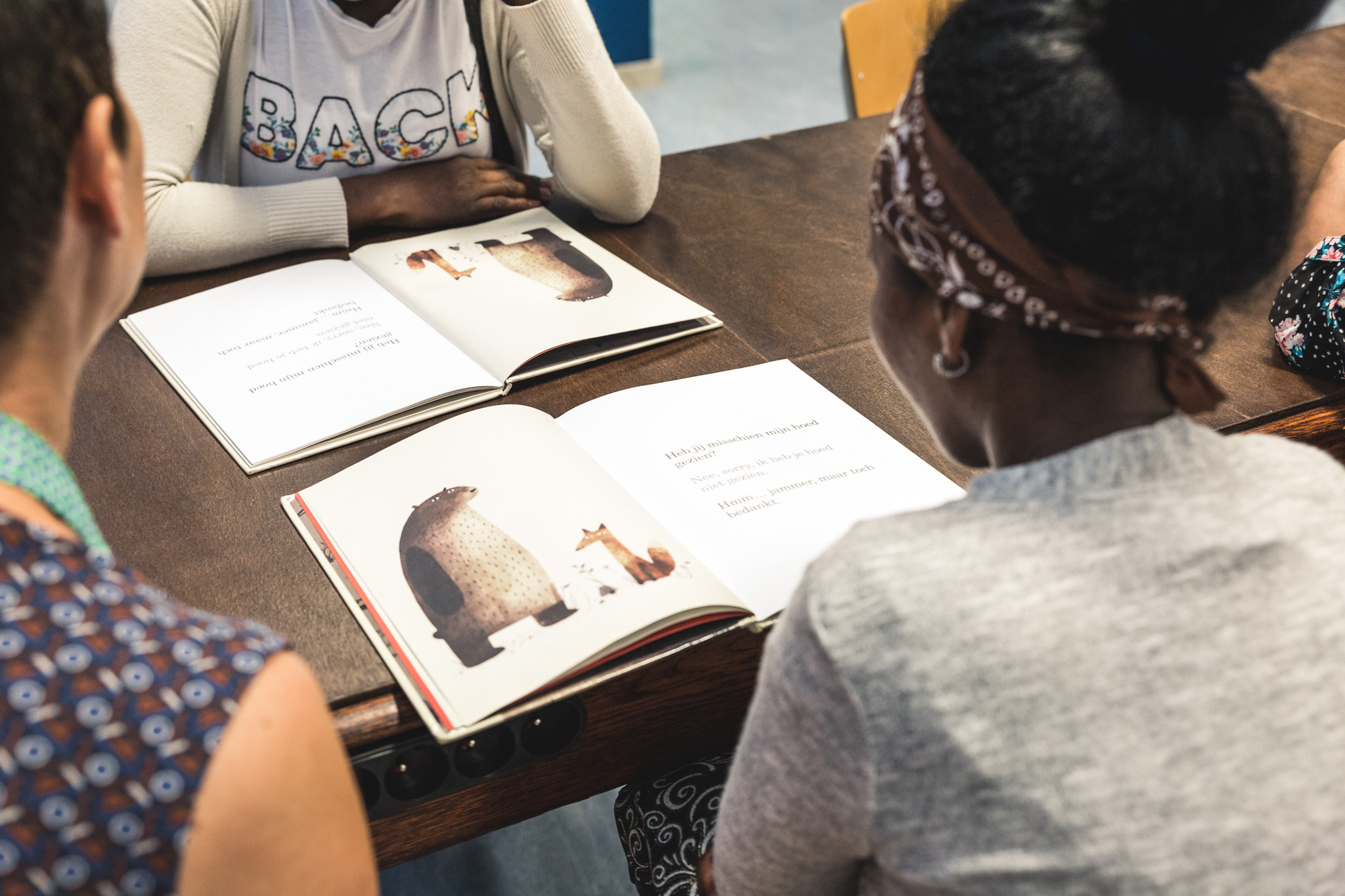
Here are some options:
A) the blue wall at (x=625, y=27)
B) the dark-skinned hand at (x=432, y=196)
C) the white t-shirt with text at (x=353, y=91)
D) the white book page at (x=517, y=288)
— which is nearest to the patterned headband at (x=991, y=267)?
the white book page at (x=517, y=288)

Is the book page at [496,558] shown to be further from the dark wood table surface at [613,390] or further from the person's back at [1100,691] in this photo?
the person's back at [1100,691]

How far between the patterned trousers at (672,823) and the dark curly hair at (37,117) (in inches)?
26.5

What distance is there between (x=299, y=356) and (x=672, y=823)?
0.59 metres

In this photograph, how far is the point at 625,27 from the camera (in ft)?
14.1

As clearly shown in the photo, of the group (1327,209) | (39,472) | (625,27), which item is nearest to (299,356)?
(39,472)

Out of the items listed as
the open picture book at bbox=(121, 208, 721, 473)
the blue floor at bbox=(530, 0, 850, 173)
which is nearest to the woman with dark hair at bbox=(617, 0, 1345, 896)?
the open picture book at bbox=(121, 208, 721, 473)

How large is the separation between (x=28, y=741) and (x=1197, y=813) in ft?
1.68

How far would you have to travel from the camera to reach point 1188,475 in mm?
559

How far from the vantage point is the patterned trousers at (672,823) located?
925 millimetres

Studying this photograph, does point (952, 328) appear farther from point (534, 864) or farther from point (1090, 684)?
point (534, 864)

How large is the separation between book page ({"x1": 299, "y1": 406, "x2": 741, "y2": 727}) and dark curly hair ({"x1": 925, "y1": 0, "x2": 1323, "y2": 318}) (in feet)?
1.22

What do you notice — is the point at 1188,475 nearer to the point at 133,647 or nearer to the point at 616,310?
the point at 133,647

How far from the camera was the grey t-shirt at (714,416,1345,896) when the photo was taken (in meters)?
0.49

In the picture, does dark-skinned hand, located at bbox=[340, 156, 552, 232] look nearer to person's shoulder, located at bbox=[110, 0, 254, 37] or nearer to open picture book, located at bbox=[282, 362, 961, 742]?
person's shoulder, located at bbox=[110, 0, 254, 37]
